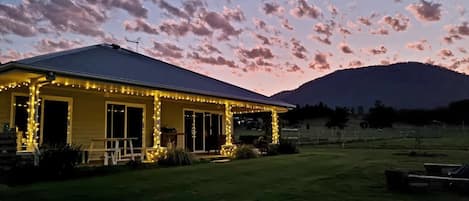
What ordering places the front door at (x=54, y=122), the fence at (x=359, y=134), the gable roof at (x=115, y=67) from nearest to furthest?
the gable roof at (x=115, y=67), the front door at (x=54, y=122), the fence at (x=359, y=134)

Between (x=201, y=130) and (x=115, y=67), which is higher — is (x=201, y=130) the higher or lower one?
the lower one

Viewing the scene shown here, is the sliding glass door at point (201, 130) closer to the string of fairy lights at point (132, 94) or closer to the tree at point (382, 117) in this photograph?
the string of fairy lights at point (132, 94)

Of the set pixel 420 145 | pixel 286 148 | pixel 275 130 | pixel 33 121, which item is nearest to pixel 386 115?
pixel 420 145

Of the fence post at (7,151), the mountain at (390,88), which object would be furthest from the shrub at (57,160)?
the mountain at (390,88)

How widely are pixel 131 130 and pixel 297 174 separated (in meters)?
7.14

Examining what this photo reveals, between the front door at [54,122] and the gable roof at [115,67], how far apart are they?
63.6 inches

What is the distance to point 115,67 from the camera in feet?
45.5

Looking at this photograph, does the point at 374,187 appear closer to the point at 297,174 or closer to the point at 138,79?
the point at 297,174

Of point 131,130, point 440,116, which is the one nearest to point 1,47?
point 131,130

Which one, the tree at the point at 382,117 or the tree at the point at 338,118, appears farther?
the tree at the point at 382,117

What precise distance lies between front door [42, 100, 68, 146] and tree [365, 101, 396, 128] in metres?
57.8

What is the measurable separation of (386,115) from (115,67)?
5769cm

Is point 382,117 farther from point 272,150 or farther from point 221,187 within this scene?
point 221,187

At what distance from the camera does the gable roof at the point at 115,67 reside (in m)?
10.8
